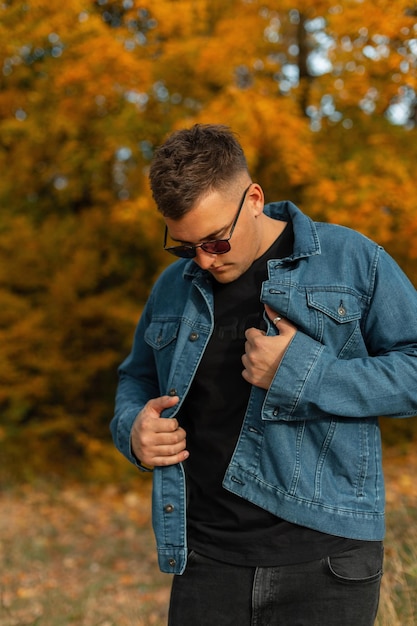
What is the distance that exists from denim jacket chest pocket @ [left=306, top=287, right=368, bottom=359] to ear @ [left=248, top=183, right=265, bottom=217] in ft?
0.97

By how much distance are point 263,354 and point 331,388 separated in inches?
7.2

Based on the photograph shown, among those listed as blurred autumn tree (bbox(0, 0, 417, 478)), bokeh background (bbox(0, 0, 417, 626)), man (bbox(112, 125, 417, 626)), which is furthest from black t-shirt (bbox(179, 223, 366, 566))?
blurred autumn tree (bbox(0, 0, 417, 478))

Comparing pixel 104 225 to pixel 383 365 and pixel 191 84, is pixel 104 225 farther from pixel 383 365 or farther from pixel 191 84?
pixel 383 365

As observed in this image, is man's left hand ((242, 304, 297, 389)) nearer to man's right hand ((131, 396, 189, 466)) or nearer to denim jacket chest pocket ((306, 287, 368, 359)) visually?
denim jacket chest pocket ((306, 287, 368, 359))

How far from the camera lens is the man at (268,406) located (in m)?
1.75

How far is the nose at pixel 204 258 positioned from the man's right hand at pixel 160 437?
36 cm

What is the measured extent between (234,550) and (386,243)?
13.5 feet

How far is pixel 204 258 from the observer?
6.17 ft

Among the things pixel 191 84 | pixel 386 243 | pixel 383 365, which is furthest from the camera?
pixel 191 84

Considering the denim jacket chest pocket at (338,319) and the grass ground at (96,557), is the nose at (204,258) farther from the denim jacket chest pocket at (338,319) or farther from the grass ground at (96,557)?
the grass ground at (96,557)

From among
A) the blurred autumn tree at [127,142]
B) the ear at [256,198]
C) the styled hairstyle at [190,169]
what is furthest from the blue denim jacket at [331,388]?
the blurred autumn tree at [127,142]

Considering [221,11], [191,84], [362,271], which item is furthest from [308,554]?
[221,11]

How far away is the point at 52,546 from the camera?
651cm

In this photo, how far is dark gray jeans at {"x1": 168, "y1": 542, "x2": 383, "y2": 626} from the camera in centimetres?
176
